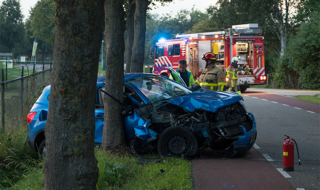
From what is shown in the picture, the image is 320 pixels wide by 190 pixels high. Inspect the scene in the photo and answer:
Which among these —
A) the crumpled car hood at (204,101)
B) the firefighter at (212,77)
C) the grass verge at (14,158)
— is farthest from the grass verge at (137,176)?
the firefighter at (212,77)

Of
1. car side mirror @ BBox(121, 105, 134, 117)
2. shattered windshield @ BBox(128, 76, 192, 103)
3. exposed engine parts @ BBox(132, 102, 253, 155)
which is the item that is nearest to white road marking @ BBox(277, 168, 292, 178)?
exposed engine parts @ BBox(132, 102, 253, 155)

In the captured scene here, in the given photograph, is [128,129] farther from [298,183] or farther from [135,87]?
[298,183]

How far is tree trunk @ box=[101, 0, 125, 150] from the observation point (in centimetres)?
698

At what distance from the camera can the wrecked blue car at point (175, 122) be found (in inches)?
267

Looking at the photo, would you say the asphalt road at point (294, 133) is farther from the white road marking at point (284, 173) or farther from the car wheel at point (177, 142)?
the car wheel at point (177, 142)

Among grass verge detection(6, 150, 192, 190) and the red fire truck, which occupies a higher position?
the red fire truck

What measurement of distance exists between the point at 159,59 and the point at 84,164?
20756 millimetres

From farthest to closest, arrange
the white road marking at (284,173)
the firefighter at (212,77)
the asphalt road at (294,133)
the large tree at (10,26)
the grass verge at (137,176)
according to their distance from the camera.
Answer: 1. the large tree at (10,26)
2. the firefighter at (212,77)
3. the asphalt road at (294,133)
4. the white road marking at (284,173)
5. the grass verge at (137,176)

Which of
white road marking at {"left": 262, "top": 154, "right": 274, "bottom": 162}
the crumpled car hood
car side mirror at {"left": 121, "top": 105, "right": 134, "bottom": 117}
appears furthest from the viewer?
white road marking at {"left": 262, "top": 154, "right": 274, "bottom": 162}

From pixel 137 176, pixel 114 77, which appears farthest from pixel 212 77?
pixel 137 176

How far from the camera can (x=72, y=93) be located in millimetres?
Result: 3854

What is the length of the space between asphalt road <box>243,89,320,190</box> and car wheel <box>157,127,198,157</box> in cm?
145

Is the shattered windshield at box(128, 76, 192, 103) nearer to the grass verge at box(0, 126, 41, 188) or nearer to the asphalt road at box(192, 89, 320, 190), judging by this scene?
the asphalt road at box(192, 89, 320, 190)

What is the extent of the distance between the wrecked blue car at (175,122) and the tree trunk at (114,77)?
0.71 feet
